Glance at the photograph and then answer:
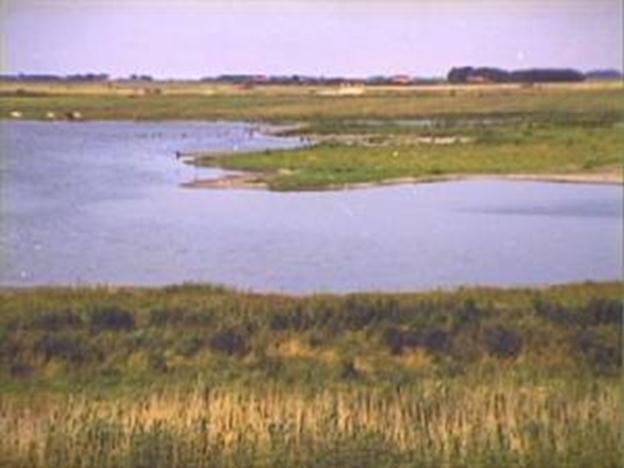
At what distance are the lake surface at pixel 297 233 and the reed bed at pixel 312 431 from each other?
4779 mm

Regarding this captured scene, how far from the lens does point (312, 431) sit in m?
6.46

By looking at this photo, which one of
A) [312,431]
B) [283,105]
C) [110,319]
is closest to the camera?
[312,431]

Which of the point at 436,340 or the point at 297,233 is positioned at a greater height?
the point at 436,340

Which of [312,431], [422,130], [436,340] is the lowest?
[422,130]

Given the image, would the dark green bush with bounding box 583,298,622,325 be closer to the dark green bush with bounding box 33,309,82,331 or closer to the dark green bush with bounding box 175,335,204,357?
the dark green bush with bounding box 175,335,204,357

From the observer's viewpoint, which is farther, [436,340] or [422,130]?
[422,130]

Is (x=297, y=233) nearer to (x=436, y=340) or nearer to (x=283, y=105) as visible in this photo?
(x=436, y=340)

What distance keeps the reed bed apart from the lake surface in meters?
4.78

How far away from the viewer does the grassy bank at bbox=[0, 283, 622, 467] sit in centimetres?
627

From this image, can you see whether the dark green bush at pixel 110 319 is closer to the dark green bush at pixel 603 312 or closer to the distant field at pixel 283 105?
the dark green bush at pixel 603 312

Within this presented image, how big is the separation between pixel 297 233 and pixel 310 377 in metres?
8.13

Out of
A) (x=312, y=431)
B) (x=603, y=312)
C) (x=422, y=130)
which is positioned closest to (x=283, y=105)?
(x=422, y=130)

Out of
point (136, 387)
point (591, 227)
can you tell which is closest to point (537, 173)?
point (591, 227)

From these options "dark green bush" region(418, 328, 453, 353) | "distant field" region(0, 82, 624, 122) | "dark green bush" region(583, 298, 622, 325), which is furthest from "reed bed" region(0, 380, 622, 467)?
"distant field" region(0, 82, 624, 122)
